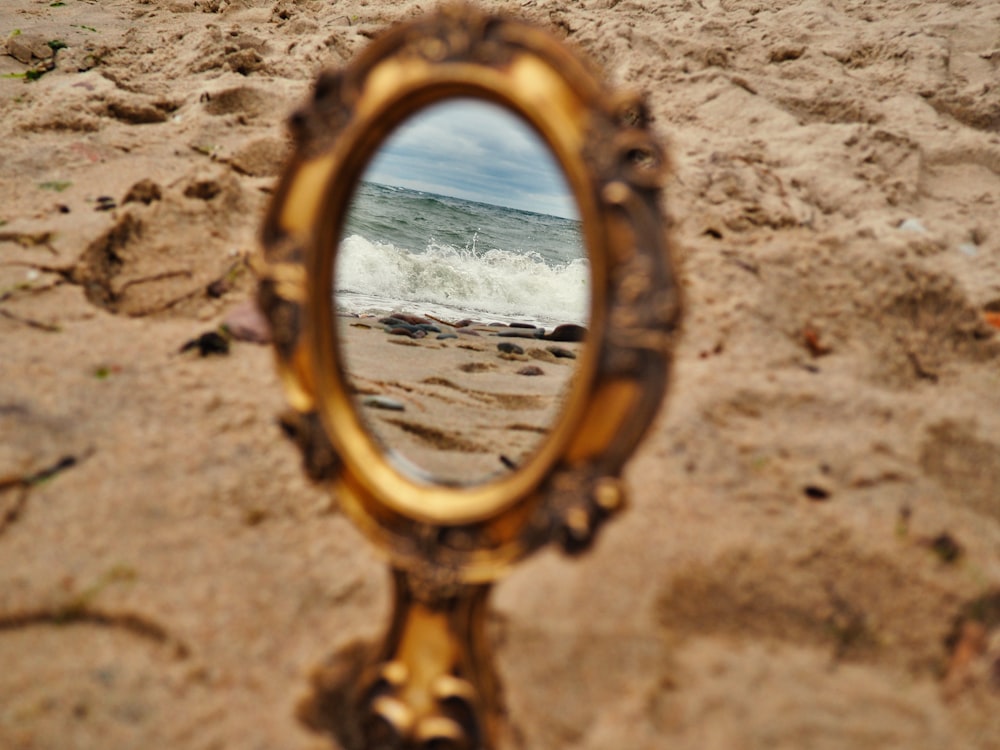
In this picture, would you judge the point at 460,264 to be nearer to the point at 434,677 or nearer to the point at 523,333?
the point at 523,333

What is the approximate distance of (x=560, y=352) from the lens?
3.90 m

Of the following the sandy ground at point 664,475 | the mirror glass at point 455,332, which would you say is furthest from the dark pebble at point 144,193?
the mirror glass at point 455,332

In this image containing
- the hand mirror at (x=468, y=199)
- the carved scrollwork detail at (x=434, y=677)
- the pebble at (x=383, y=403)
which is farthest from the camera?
the pebble at (x=383, y=403)

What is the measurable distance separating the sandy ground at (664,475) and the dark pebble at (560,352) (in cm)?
128

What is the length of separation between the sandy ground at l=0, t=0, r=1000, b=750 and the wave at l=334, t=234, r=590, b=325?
3.21 m

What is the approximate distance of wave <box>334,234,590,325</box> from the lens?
22.5 ft

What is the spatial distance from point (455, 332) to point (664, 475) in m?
2.80

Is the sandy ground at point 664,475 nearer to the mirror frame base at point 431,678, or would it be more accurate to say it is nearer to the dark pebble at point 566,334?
the mirror frame base at point 431,678

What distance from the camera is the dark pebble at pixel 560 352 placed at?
384cm

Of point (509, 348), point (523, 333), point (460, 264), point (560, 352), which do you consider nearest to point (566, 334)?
point (523, 333)

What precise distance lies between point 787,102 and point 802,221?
3.15 feet

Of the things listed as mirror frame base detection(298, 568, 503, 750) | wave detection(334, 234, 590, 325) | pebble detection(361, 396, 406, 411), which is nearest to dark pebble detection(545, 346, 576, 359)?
pebble detection(361, 396, 406, 411)

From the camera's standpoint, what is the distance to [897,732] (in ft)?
4.31

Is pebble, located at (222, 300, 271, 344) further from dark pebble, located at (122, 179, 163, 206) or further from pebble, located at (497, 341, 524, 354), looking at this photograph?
pebble, located at (497, 341, 524, 354)
